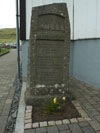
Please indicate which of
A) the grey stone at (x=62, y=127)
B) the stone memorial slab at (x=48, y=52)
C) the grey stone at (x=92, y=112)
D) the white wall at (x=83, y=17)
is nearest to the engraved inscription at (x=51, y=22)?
the stone memorial slab at (x=48, y=52)

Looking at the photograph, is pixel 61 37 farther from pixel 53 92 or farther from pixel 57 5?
pixel 53 92

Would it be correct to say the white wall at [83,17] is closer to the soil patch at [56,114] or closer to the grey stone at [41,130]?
the soil patch at [56,114]

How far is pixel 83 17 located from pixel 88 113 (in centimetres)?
329

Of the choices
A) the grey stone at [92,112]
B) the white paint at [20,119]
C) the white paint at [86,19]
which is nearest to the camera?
the white paint at [20,119]

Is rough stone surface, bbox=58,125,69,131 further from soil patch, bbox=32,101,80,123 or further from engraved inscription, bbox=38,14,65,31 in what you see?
engraved inscription, bbox=38,14,65,31

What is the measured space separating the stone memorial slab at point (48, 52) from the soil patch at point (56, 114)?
0.34m

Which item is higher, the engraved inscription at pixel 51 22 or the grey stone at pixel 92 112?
the engraved inscription at pixel 51 22

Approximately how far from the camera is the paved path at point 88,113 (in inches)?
91.8

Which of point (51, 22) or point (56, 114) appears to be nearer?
point (56, 114)

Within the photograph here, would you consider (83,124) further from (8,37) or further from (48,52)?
(8,37)

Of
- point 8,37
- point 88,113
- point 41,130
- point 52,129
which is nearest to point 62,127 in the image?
point 52,129

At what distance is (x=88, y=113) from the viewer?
2842mm

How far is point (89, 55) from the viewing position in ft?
15.4

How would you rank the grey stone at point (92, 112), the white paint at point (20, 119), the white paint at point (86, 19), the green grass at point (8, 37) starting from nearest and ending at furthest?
1. the white paint at point (20, 119)
2. the grey stone at point (92, 112)
3. the white paint at point (86, 19)
4. the green grass at point (8, 37)
